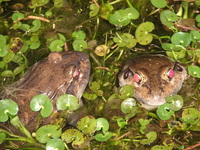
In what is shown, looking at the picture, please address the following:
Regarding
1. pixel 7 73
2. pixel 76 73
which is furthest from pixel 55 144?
pixel 7 73

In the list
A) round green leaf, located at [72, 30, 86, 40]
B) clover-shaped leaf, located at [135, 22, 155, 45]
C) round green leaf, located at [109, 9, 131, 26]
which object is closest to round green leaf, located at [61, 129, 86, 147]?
round green leaf, located at [72, 30, 86, 40]

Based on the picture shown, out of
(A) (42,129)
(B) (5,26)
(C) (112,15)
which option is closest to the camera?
(A) (42,129)

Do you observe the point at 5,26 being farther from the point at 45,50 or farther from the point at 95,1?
the point at 95,1

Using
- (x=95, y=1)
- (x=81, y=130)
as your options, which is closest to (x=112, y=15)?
(x=95, y=1)

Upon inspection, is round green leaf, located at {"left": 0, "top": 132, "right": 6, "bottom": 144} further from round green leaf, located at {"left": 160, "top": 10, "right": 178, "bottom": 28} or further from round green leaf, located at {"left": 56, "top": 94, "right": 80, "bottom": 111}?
round green leaf, located at {"left": 160, "top": 10, "right": 178, "bottom": 28}

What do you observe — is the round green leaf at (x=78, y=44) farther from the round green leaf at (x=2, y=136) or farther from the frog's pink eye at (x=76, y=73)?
the round green leaf at (x=2, y=136)

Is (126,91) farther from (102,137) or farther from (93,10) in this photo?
(93,10)

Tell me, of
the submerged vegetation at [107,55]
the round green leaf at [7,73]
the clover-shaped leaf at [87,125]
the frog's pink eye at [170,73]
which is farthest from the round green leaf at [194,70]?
the round green leaf at [7,73]

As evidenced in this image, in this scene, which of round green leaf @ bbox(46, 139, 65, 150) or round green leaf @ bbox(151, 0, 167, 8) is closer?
round green leaf @ bbox(46, 139, 65, 150)
